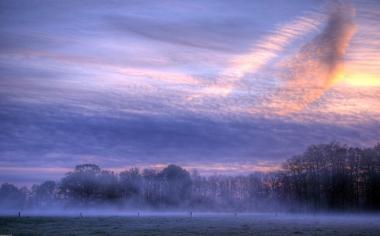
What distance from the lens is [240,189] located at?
181375mm

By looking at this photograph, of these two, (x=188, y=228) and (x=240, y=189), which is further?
(x=240, y=189)

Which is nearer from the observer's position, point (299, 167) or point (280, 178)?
point (299, 167)

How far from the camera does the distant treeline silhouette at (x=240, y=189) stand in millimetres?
123812

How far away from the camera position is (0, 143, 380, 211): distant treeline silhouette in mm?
123812

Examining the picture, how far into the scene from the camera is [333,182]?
126625 millimetres

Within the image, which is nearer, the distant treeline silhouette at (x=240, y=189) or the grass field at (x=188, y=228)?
the grass field at (x=188, y=228)

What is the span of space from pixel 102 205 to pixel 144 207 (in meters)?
15.3

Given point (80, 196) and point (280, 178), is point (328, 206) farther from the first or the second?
point (80, 196)

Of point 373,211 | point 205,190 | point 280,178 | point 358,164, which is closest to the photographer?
point 373,211

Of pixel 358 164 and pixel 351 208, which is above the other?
pixel 358 164

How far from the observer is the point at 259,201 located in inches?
6280

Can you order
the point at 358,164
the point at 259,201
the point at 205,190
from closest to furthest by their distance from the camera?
1. the point at 358,164
2. the point at 259,201
3. the point at 205,190

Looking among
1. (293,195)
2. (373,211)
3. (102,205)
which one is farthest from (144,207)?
(373,211)

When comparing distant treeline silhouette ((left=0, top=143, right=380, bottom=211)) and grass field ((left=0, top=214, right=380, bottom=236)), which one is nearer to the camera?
grass field ((left=0, top=214, right=380, bottom=236))
